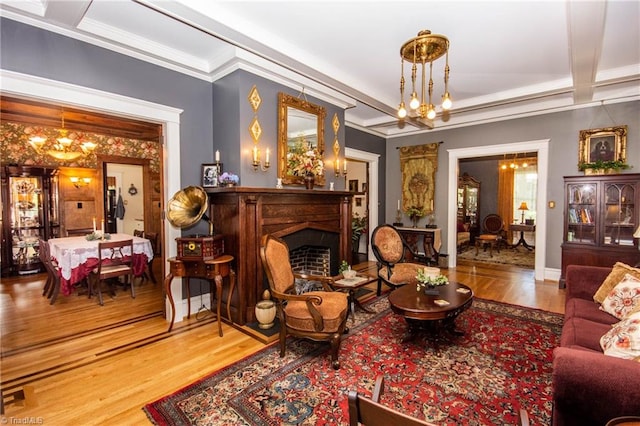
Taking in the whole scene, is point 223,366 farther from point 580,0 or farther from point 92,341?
point 580,0

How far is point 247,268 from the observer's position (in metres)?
3.41

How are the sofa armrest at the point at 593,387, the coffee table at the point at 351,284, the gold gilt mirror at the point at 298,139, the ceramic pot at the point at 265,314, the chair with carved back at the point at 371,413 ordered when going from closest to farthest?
1. the chair with carved back at the point at 371,413
2. the sofa armrest at the point at 593,387
3. the ceramic pot at the point at 265,314
4. the coffee table at the point at 351,284
5. the gold gilt mirror at the point at 298,139

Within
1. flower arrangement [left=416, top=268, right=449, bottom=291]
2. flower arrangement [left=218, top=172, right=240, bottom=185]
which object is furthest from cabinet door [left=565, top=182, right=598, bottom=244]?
flower arrangement [left=218, top=172, right=240, bottom=185]

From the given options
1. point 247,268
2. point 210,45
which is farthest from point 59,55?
point 247,268

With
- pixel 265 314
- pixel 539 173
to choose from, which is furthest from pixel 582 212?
pixel 265 314

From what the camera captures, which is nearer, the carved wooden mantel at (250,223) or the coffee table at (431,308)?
the coffee table at (431,308)

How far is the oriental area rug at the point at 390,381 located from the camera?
1971mm

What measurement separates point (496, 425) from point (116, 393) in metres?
2.62

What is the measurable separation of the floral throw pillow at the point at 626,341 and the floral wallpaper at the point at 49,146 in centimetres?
617

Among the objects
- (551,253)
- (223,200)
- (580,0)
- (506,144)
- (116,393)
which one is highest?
(580,0)

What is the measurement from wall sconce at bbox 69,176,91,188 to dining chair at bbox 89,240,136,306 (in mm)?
3023

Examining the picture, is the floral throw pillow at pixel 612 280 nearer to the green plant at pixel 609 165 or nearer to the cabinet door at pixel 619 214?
the cabinet door at pixel 619 214

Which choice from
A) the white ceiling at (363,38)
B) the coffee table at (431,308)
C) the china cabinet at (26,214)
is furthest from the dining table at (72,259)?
the coffee table at (431,308)

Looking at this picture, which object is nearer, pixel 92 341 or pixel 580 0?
pixel 580 0
